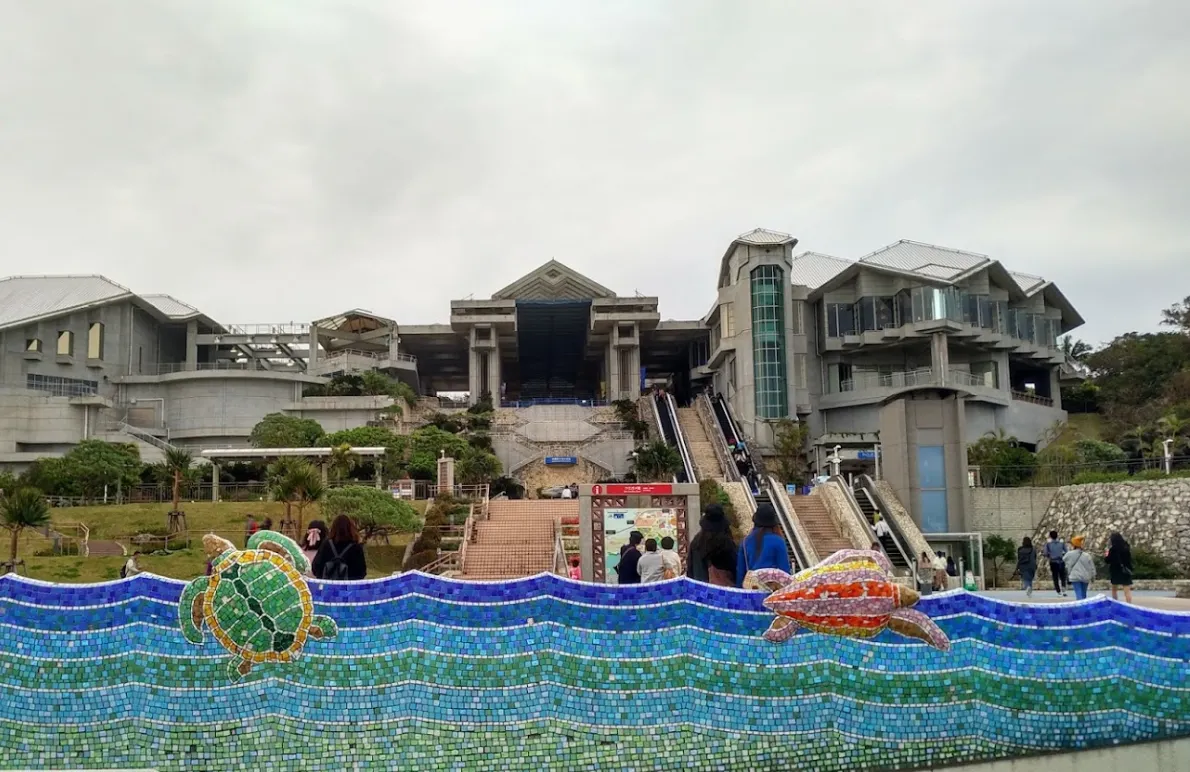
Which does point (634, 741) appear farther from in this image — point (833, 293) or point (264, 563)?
point (833, 293)

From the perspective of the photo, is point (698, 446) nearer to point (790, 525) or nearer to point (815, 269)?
point (815, 269)

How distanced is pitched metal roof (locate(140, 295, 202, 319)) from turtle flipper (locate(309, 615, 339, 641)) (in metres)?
54.3

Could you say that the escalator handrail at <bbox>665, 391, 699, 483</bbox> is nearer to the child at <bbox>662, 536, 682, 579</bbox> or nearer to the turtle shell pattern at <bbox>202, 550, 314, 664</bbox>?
the child at <bbox>662, 536, 682, 579</bbox>

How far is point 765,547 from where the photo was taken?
26.8 ft

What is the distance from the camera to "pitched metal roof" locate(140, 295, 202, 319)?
5678cm

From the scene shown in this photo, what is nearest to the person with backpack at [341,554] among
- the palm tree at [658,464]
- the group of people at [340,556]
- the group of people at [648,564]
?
the group of people at [340,556]

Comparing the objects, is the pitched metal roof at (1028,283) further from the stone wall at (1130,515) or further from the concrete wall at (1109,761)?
the concrete wall at (1109,761)

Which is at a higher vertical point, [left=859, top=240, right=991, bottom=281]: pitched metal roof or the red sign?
[left=859, top=240, right=991, bottom=281]: pitched metal roof

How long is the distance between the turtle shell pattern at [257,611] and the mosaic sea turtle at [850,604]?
3.64m

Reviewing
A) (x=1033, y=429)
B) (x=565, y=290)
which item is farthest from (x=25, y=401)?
(x=1033, y=429)

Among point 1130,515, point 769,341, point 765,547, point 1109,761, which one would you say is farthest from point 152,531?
point 769,341

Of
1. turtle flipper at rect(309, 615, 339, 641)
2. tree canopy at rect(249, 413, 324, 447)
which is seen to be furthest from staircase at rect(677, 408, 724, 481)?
turtle flipper at rect(309, 615, 339, 641)

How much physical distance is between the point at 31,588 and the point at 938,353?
4370 centimetres

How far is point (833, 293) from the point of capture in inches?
1929
